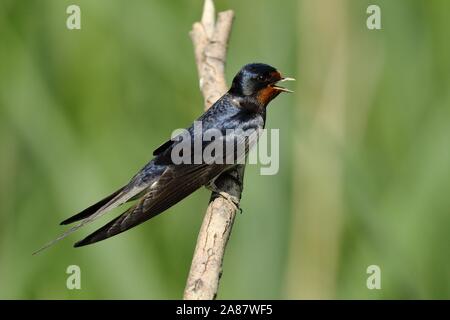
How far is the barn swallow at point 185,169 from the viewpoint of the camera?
232cm

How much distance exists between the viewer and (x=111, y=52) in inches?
122

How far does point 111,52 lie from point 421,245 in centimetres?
130

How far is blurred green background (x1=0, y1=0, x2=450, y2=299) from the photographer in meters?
2.71

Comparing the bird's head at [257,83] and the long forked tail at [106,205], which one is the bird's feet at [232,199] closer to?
the long forked tail at [106,205]

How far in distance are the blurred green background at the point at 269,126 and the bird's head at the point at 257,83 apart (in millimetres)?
42

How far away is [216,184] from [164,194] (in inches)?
9.5

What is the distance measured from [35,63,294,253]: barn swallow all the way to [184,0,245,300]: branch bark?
9cm

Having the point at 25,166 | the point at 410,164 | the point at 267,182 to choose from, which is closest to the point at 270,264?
the point at 267,182

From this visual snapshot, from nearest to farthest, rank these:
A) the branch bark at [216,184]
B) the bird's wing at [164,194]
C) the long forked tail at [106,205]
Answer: the branch bark at [216,184], the bird's wing at [164,194], the long forked tail at [106,205]

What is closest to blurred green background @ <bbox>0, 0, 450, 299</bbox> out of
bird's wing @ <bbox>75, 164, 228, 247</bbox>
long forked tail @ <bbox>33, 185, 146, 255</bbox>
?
bird's wing @ <bbox>75, 164, 228, 247</bbox>

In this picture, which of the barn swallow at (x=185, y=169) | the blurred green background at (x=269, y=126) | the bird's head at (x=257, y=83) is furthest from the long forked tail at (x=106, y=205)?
the bird's head at (x=257, y=83)

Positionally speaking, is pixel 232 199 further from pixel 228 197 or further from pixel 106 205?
pixel 106 205

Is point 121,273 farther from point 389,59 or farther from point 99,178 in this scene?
point 389,59

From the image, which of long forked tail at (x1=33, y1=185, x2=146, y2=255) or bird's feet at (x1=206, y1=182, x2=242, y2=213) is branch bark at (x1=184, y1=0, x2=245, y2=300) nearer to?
bird's feet at (x1=206, y1=182, x2=242, y2=213)
